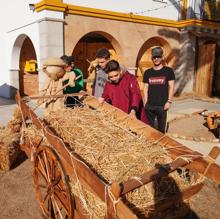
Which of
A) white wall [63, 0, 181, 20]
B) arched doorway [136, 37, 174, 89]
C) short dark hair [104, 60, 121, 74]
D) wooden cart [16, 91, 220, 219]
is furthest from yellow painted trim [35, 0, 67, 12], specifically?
wooden cart [16, 91, 220, 219]

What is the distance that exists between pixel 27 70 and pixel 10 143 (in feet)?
25.4

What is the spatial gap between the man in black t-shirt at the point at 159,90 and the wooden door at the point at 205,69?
28.9 feet

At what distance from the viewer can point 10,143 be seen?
420 cm

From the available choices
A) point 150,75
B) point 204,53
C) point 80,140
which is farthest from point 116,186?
point 204,53

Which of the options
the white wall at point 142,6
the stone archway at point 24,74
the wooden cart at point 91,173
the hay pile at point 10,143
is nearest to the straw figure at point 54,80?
the hay pile at point 10,143

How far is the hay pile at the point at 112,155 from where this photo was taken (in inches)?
86.2

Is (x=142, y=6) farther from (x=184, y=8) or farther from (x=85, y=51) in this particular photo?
(x=85, y=51)

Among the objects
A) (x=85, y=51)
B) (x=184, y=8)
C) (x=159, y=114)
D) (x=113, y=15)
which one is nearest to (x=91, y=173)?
(x=159, y=114)

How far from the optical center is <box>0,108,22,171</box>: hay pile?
4.18 meters

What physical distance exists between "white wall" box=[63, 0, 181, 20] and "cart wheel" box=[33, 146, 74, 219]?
688cm

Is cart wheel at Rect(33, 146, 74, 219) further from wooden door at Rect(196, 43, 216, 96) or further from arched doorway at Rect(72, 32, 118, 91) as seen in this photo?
wooden door at Rect(196, 43, 216, 96)

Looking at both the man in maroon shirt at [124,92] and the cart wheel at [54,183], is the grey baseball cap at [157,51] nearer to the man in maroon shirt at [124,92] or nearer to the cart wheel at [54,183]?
the man in maroon shirt at [124,92]

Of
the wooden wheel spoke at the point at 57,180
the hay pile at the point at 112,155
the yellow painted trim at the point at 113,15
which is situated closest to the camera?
the hay pile at the point at 112,155

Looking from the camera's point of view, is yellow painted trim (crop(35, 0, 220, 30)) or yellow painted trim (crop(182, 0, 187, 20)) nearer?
yellow painted trim (crop(35, 0, 220, 30))
